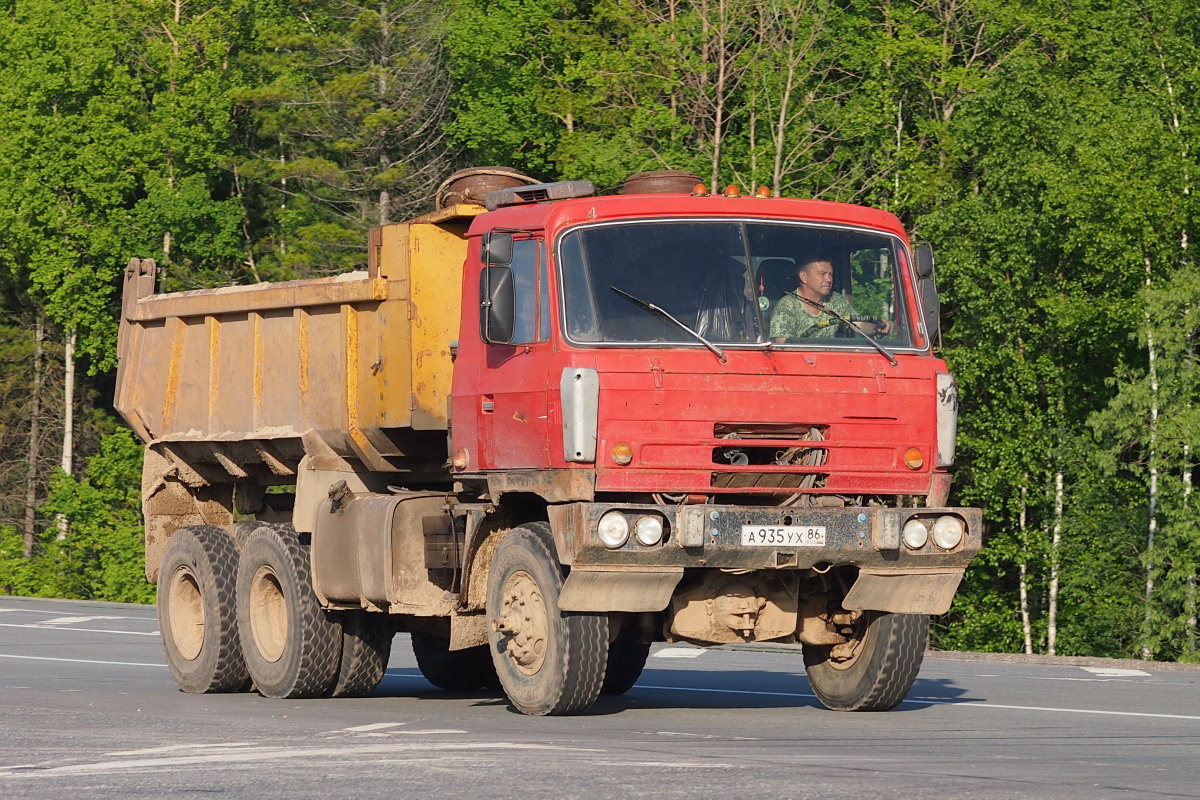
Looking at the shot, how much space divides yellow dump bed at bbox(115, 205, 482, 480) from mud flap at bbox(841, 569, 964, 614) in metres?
2.98

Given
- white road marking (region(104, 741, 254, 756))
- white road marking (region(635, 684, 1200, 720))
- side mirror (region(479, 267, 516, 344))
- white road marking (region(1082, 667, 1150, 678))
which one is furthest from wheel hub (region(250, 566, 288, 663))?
white road marking (region(1082, 667, 1150, 678))

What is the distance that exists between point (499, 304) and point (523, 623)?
1.76 meters

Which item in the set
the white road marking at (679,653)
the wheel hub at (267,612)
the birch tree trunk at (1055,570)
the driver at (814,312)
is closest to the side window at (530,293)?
the driver at (814,312)

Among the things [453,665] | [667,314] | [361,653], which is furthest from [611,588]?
[453,665]

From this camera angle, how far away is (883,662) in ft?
40.3

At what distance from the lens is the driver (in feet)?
38.4

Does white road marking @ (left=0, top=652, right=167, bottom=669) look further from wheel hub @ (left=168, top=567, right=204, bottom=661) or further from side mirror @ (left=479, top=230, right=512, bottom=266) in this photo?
side mirror @ (left=479, top=230, right=512, bottom=266)

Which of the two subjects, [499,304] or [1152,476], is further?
[1152,476]

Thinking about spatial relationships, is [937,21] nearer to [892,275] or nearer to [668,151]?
[668,151]

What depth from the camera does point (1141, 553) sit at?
38.6m

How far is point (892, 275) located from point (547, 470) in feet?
7.96

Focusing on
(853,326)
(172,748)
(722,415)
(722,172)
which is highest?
(722,172)

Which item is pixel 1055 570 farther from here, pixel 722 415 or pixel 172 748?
pixel 172 748

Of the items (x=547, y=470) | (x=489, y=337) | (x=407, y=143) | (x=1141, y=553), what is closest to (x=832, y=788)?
(x=547, y=470)
